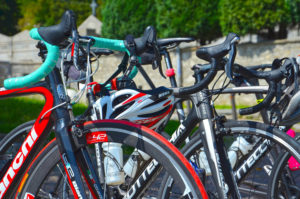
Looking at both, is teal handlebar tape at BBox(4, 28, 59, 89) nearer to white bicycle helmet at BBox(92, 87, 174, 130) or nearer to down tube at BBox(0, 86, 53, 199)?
down tube at BBox(0, 86, 53, 199)

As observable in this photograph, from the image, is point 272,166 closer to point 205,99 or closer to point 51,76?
point 205,99

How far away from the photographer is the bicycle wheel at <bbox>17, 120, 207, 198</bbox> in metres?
1.71

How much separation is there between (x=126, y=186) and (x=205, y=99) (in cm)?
59

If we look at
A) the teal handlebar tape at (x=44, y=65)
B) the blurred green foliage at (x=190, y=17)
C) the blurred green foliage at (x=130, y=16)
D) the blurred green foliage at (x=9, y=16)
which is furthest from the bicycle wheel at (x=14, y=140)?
the blurred green foliage at (x=9, y=16)

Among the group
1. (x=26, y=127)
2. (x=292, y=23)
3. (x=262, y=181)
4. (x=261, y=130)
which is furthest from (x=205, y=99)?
(x=292, y=23)

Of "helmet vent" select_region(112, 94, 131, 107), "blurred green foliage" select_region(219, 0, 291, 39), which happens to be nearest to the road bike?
"helmet vent" select_region(112, 94, 131, 107)

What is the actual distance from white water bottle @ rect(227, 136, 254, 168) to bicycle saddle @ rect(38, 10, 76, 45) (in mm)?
1141

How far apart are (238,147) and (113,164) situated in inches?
30.6

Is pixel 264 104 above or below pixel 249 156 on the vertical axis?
above

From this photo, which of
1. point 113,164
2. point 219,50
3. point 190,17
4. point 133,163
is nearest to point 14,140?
point 133,163

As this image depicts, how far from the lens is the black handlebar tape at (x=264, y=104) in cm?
232

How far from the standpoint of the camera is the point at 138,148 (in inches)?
70.6

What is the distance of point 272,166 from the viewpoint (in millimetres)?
2697

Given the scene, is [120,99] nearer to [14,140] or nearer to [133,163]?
[133,163]
